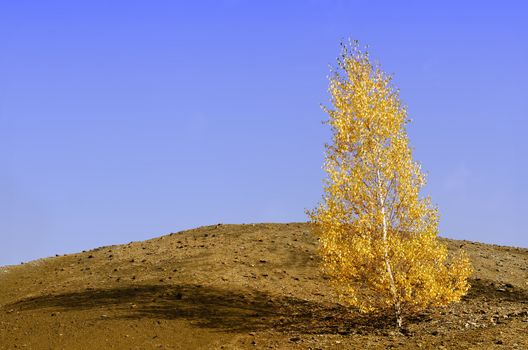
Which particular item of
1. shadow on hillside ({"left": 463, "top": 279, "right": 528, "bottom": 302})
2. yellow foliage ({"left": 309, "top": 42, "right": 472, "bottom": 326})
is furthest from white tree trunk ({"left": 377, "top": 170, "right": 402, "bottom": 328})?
shadow on hillside ({"left": 463, "top": 279, "right": 528, "bottom": 302})

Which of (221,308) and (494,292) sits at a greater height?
(494,292)

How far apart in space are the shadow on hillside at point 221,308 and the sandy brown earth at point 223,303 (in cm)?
4

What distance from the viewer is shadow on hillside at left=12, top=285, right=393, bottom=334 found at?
21281 millimetres

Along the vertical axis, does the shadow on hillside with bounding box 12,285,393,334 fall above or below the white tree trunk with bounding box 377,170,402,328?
below

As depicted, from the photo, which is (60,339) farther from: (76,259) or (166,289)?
(76,259)

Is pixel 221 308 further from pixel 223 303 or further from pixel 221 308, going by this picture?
pixel 223 303

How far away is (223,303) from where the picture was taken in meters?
23.2

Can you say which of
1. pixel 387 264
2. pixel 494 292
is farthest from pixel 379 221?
pixel 494 292

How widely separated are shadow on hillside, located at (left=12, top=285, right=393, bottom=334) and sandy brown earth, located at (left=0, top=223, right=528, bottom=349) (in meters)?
0.04

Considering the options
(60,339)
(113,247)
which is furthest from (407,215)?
(113,247)

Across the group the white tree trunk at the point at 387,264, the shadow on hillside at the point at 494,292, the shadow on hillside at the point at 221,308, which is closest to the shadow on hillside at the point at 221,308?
the shadow on hillside at the point at 221,308

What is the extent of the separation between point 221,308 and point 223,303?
52 cm

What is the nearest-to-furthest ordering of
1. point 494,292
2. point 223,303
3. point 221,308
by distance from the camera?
point 221,308 < point 223,303 < point 494,292

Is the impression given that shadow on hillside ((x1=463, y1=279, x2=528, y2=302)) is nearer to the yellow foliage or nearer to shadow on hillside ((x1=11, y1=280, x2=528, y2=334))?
shadow on hillside ((x1=11, y1=280, x2=528, y2=334))
